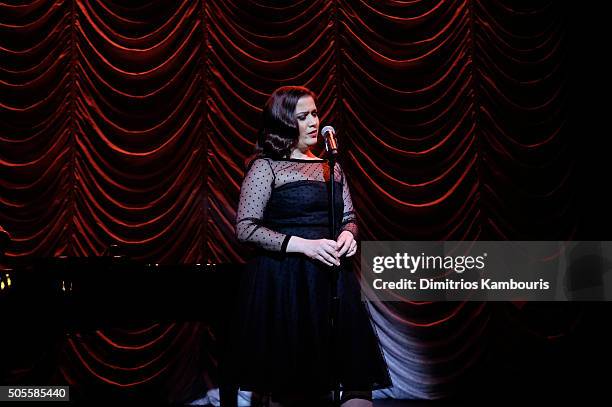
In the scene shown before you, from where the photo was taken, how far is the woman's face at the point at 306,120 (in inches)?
93.4

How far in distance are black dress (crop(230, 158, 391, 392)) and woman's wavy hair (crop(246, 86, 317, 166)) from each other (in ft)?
0.18

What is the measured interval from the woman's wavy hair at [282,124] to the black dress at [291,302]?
54mm

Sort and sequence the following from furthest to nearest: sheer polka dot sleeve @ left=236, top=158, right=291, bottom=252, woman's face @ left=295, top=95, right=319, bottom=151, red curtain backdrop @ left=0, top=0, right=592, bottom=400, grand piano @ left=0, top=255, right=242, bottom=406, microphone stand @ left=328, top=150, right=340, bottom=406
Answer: red curtain backdrop @ left=0, top=0, right=592, bottom=400 < grand piano @ left=0, top=255, right=242, bottom=406 < woman's face @ left=295, top=95, right=319, bottom=151 < sheer polka dot sleeve @ left=236, top=158, right=291, bottom=252 < microphone stand @ left=328, top=150, right=340, bottom=406

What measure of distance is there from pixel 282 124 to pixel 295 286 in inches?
25.5

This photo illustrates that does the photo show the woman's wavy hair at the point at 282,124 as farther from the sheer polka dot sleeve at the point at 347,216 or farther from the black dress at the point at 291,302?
the sheer polka dot sleeve at the point at 347,216

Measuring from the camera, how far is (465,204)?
4.77m

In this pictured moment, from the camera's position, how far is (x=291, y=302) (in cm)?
220

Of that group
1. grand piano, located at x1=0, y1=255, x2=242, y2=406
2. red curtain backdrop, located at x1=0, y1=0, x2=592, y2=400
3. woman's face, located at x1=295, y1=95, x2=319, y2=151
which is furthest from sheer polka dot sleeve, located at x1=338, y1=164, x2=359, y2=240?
red curtain backdrop, located at x1=0, y1=0, x2=592, y2=400

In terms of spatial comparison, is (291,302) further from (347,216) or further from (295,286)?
(347,216)

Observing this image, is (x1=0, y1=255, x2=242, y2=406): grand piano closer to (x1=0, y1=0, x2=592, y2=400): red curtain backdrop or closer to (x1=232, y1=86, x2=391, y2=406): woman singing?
(x1=232, y1=86, x2=391, y2=406): woman singing

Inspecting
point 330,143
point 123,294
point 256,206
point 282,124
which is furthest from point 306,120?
point 123,294

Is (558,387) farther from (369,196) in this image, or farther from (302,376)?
(302,376)

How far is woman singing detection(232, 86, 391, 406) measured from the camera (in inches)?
83.8

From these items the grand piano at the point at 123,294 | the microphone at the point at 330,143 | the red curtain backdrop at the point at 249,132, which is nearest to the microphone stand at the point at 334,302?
the microphone at the point at 330,143
